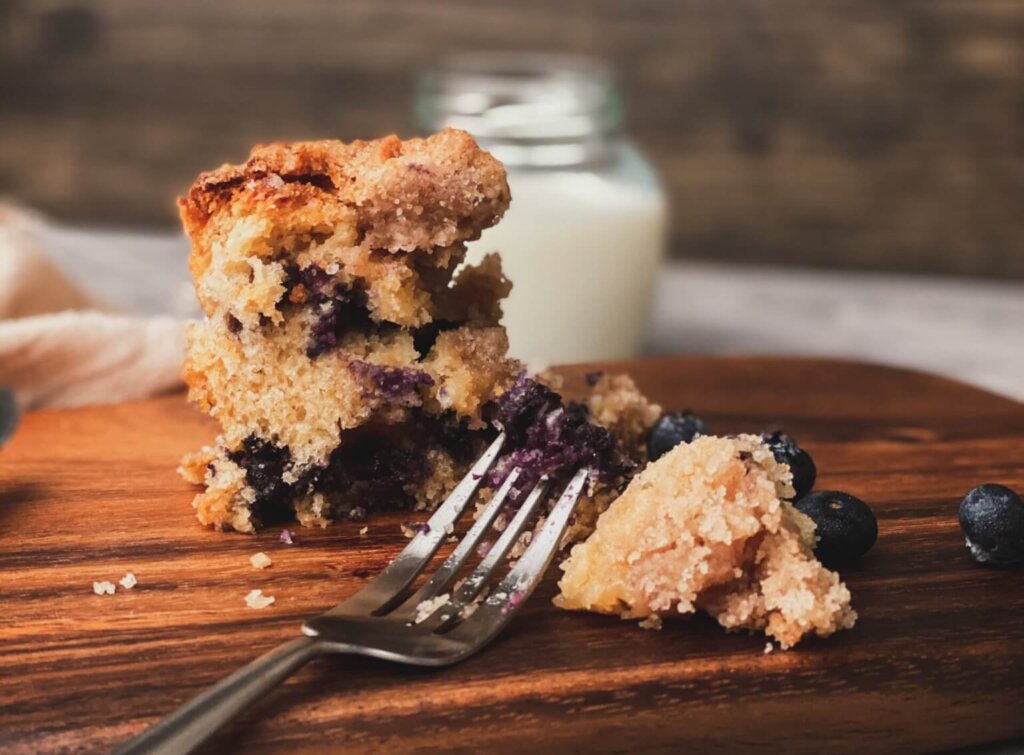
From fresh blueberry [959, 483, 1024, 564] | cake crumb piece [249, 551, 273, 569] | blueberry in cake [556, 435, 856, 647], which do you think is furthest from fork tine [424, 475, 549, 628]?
fresh blueberry [959, 483, 1024, 564]

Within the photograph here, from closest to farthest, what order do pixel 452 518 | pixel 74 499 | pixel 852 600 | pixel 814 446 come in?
pixel 852 600 → pixel 452 518 → pixel 74 499 → pixel 814 446

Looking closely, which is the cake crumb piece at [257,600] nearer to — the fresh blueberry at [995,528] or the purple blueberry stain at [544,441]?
the purple blueberry stain at [544,441]

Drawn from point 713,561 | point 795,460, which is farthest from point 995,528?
point 713,561

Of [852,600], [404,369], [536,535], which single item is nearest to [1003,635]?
[852,600]

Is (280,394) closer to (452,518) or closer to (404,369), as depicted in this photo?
(404,369)

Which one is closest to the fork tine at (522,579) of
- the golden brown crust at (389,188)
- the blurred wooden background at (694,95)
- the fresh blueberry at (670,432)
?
the fresh blueberry at (670,432)

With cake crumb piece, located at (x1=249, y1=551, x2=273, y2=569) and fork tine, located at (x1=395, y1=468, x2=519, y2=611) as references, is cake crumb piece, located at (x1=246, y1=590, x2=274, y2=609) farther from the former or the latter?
fork tine, located at (x1=395, y1=468, x2=519, y2=611)
